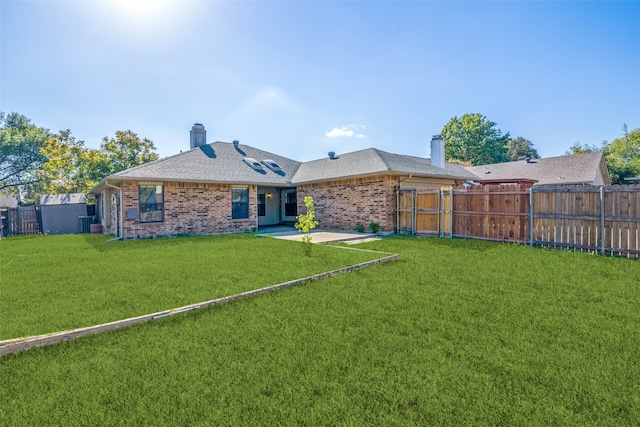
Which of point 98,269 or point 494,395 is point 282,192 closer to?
point 98,269

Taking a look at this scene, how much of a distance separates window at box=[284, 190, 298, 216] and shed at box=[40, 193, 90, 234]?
40.9ft

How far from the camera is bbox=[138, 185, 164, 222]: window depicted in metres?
12.4

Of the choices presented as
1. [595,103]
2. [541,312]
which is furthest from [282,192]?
[595,103]

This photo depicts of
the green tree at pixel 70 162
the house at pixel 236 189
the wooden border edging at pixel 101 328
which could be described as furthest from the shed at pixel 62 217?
the wooden border edging at pixel 101 328

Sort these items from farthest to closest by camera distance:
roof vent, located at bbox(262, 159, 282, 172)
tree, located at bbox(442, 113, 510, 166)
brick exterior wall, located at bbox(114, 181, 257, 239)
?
tree, located at bbox(442, 113, 510, 166) → roof vent, located at bbox(262, 159, 282, 172) → brick exterior wall, located at bbox(114, 181, 257, 239)

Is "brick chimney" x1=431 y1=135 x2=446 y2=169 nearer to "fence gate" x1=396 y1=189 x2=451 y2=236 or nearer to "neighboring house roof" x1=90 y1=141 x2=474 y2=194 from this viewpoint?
"neighboring house roof" x1=90 y1=141 x2=474 y2=194

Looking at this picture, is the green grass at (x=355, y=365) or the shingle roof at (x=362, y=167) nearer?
the green grass at (x=355, y=365)

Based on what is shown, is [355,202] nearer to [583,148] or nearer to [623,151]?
[623,151]

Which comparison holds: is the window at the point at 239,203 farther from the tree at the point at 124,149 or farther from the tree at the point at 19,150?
the tree at the point at 19,150

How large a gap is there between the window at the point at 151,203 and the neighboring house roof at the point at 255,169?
692 mm

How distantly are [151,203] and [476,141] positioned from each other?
156ft

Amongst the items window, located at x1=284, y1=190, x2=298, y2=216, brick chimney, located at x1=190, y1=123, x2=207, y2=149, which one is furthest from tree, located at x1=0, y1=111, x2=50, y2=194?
window, located at x1=284, y1=190, x2=298, y2=216

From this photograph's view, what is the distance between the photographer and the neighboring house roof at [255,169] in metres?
12.5

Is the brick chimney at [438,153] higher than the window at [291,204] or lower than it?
higher
